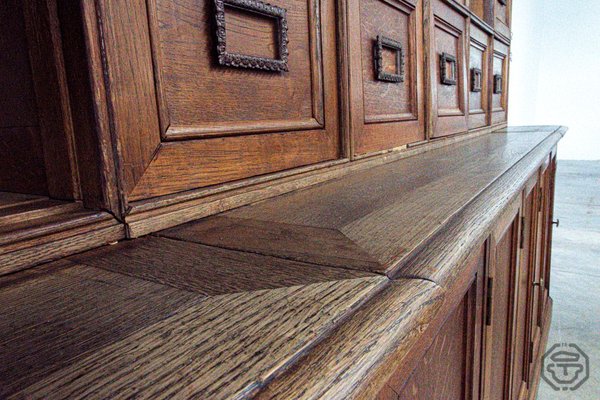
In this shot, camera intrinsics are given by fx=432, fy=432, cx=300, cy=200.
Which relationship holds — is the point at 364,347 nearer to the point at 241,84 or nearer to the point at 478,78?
the point at 241,84

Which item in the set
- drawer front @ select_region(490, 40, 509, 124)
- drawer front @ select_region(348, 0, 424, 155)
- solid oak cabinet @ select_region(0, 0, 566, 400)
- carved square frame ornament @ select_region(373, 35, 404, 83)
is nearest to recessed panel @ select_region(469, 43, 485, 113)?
drawer front @ select_region(490, 40, 509, 124)

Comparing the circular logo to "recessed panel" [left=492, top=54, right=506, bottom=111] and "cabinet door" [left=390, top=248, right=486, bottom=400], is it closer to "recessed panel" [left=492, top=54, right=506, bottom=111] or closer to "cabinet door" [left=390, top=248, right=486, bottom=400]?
"recessed panel" [left=492, top=54, right=506, bottom=111]

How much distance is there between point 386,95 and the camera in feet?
2.99

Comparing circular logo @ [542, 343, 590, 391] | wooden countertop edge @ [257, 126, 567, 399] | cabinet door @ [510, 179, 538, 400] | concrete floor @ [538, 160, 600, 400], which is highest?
wooden countertop edge @ [257, 126, 567, 399]

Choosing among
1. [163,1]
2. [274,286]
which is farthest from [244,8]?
[274,286]

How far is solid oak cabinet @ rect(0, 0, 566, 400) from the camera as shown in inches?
7.6

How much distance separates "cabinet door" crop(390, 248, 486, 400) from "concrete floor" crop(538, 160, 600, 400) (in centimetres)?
132

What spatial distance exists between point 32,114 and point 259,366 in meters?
0.38

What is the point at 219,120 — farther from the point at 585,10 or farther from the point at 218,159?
the point at 585,10

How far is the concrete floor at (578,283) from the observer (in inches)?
65.1

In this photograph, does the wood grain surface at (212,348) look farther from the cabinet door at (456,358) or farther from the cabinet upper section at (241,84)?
the cabinet upper section at (241,84)

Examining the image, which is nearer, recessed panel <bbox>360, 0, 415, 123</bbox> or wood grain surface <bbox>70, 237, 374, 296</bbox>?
wood grain surface <bbox>70, 237, 374, 296</bbox>

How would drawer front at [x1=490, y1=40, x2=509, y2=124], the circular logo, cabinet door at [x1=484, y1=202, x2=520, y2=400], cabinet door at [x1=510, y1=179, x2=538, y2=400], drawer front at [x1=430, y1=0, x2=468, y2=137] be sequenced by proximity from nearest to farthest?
cabinet door at [x1=484, y1=202, x2=520, y2=400], cabinet door at [x1=510, y1=179, x2=538, y2=400], drawer front at [x1=430, y1=0, x2=468, y2=137], the circular logo, drawer front at [x1=490, y1=40, x2=509, y2=124]

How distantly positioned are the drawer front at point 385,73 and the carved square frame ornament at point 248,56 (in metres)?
0.22
